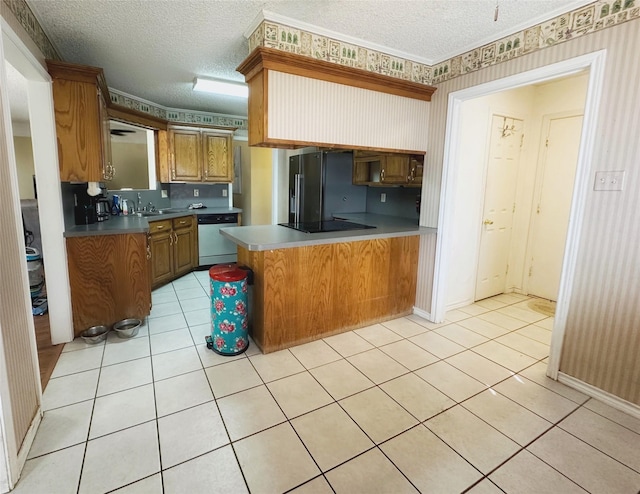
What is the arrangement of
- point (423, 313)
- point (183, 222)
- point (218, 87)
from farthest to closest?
point (183, 222)
point (218, 87)
point (423, 313)

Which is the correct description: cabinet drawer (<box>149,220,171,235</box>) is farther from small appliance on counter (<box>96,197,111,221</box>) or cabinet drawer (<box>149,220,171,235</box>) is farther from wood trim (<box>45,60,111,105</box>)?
wood trim (<box>45,60,111,105</box>)

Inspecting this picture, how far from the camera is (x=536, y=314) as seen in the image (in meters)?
3.59

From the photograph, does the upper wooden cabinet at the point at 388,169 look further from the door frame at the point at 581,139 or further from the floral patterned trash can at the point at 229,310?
the floral patterned trash can at the point at 229,310

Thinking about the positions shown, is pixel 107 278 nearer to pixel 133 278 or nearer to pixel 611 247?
pixel 133 278

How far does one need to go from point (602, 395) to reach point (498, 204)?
2243 mm

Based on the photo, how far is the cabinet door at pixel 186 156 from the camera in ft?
15.5

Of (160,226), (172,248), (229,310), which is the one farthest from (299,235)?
(172,248)

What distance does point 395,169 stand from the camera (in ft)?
11.9

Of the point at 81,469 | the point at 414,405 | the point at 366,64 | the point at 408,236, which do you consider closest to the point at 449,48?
the point at 366,64

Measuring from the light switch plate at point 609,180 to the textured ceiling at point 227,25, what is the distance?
1.06 m

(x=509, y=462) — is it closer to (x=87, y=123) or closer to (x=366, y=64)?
(x=366, y=64)

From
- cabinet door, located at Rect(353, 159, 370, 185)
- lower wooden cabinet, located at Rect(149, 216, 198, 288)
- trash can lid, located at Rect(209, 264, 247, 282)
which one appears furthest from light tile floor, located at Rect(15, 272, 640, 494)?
cabinet door, located at Rect(353, 159, 370, 185)

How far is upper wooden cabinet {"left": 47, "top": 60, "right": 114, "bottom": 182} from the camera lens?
256 centimetres

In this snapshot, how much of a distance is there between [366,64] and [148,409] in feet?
9.69
